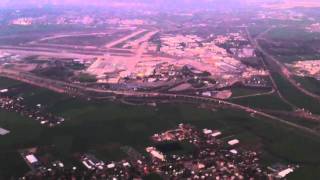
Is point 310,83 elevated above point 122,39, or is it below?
below

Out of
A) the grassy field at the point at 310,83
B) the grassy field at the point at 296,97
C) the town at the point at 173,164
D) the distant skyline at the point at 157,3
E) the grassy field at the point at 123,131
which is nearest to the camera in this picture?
the town at the point at 173,164

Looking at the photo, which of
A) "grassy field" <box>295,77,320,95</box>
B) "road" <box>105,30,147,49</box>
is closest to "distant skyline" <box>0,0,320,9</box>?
"road" <box>105,30,147,49</box>

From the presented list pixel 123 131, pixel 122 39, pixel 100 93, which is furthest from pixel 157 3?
pixel 123 131

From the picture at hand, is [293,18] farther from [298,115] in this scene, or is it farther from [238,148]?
[238,148]

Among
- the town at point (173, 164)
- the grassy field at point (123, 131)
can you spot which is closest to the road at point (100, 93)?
the grassy field at point (123, 131)

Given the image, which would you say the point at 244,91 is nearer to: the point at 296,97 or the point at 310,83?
the point at 296,97

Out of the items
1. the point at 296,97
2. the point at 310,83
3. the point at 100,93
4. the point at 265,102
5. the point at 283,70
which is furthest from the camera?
Answer: the point at 283,70

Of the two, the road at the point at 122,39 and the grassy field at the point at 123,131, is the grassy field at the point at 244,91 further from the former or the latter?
the road at the point at 122,39

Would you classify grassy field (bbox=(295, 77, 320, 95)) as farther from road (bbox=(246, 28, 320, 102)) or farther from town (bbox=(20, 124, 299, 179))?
town (bbox=(20, 124, 299, 179))

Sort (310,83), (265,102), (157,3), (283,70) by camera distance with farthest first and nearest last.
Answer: (157,3) < (283,70) < (310,83) < (265,102)
